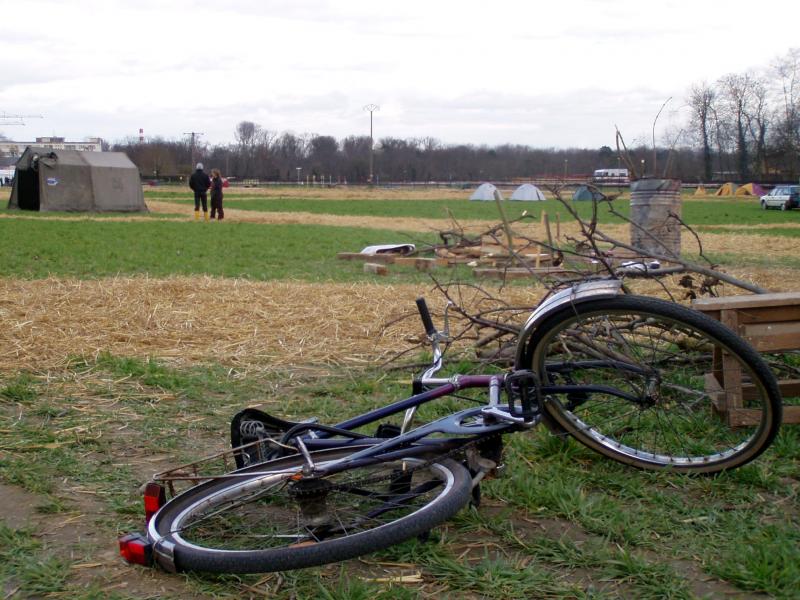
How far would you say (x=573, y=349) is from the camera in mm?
4582

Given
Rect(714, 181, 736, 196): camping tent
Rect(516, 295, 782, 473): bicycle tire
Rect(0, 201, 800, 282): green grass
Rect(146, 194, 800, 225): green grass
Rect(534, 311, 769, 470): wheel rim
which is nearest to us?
Rect(516, 295, 782, 473): bicycle tire

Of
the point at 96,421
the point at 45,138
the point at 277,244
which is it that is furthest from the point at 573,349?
the point at 45,138

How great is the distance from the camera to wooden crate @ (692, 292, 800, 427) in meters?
4.00

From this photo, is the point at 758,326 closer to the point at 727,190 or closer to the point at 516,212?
the point at 516,212

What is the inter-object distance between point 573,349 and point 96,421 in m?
2.67

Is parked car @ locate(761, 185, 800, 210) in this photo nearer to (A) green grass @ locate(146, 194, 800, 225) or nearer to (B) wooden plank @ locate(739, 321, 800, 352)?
A: (A) green grass @ locate(146, 194, 800, 225)

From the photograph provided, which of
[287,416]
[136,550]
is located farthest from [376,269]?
[136,550]

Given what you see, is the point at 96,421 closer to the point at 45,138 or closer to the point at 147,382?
the point at 147,382

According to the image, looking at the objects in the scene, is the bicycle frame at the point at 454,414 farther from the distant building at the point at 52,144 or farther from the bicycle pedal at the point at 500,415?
the distant building at the point at 52,144

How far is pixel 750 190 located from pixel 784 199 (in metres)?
21.6

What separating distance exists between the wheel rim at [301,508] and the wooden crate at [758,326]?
1650 millimetres

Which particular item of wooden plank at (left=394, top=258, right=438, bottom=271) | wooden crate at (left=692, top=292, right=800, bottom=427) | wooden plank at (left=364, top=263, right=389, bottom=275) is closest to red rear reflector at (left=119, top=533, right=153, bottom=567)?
wooden crate at (left=692, top=292, right=800, bottom=427)

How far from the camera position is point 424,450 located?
314 centimetres

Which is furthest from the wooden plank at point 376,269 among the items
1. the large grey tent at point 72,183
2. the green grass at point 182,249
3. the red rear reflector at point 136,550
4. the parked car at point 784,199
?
the parked car at point 784,199
